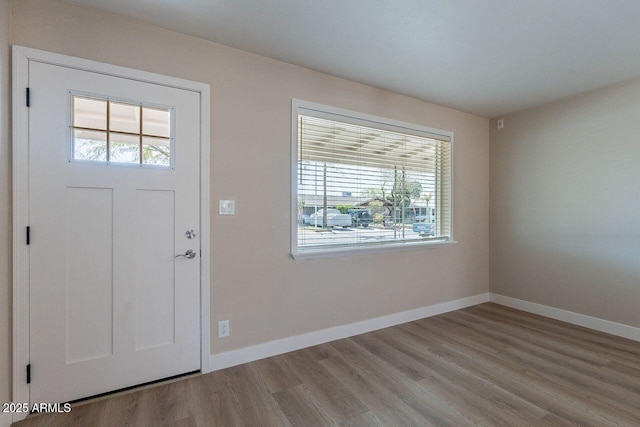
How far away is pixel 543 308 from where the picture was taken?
3.62 meters

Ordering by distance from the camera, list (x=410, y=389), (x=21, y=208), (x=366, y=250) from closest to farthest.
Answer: (x=21, y=208), (x=410, y=389), (x=366, y=250)

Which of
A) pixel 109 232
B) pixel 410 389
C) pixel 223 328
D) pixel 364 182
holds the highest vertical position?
pixel 364 182

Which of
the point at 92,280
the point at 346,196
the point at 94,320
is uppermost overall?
the point at 346,196

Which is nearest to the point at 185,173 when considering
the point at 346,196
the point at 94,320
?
the point at 94,320

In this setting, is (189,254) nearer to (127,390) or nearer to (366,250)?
(127,390)

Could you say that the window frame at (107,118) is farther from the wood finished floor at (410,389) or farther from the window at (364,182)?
the wood finished floor at (410,389)

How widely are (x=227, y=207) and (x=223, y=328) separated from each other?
38.6 inches

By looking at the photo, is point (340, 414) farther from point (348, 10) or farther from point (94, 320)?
point (348, 10)


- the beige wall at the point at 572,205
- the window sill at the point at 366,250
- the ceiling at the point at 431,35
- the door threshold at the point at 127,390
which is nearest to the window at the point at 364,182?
the window sill at the point at 366,250

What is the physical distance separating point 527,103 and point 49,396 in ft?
17.0

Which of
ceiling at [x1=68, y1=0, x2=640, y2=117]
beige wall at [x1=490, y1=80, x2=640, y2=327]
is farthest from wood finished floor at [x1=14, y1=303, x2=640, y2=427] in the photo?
ceiling at [x1=68, y1=0, x2=640, y2=117]

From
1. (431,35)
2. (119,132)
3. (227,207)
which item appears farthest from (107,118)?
(431,35)

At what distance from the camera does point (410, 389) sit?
83.0 inches

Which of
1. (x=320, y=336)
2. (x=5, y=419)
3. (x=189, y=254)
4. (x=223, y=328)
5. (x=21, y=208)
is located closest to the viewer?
(x=5, y=419)
